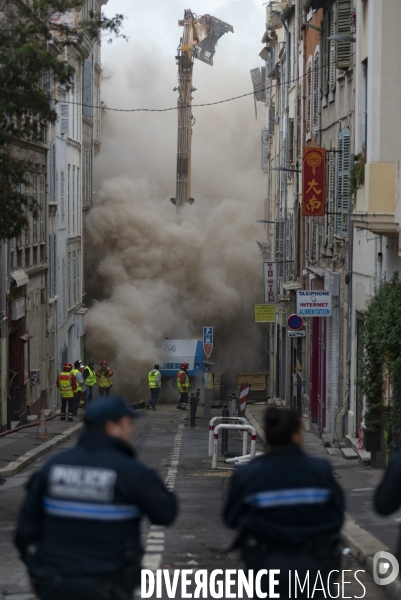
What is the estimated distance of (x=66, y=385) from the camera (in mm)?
28625

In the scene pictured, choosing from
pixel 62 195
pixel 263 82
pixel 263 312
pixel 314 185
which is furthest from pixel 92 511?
pixel 263 82

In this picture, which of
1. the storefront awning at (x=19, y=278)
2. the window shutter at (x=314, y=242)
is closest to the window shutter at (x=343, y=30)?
the window shutter at (x=314, y=242)

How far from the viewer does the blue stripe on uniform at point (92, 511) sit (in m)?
4.52

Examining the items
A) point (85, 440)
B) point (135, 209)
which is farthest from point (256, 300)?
point (85, 440)

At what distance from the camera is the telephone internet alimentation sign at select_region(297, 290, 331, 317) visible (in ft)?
69.5

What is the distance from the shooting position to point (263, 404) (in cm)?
3812

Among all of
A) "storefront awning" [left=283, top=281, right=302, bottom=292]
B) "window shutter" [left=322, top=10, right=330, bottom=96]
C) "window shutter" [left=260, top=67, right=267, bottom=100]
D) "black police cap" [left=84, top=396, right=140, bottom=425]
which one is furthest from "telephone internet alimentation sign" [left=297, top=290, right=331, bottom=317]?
"window shutter" [left=260, top=67, right=267, bottom=100]

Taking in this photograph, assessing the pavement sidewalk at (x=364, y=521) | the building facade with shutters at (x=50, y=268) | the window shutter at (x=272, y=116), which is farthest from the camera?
the window shutter at (x=272, y=116)

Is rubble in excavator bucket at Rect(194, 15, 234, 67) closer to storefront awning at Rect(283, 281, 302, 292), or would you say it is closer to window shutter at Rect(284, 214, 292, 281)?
window shutter at Rect(284, 214, 292, 281)

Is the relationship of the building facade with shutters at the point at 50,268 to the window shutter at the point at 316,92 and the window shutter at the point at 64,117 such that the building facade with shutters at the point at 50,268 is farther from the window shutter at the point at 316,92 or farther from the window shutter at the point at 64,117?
the window shutter at the point at 316,92

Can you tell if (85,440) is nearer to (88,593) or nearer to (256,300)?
(88,593)

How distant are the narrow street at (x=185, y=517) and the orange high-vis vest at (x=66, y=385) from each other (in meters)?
3.99

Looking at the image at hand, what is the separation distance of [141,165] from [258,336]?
10.5 m

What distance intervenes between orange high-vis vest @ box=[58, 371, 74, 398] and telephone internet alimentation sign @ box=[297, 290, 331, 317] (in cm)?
914
